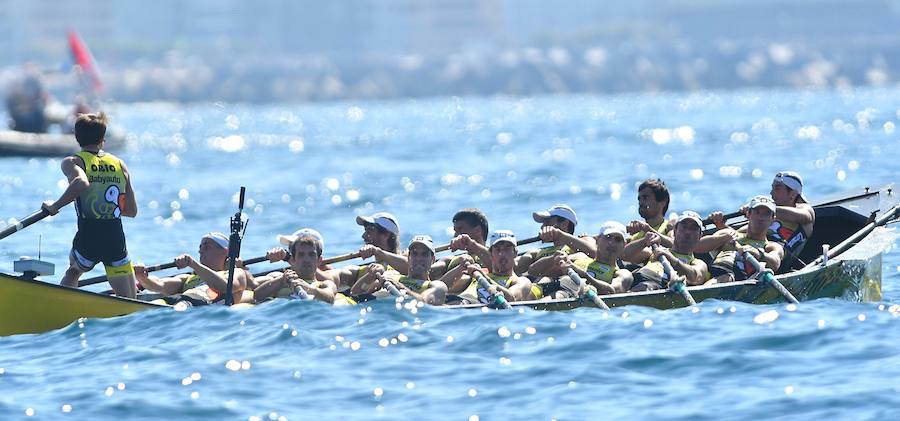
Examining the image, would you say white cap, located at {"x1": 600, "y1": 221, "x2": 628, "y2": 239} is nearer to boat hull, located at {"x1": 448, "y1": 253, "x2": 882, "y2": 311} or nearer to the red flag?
boat hull, located at {"x1": 448, "y1": 253, "x2": 882, "y2": 311}

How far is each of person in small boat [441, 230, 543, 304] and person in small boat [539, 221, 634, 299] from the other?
0.25 m

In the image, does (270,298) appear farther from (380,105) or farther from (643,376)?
(380,105)

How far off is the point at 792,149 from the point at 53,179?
80.5ft

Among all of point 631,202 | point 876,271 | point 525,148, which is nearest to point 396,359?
point 876,271

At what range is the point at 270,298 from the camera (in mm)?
15227

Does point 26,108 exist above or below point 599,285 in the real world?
above

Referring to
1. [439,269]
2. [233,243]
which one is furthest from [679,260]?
[233,243]

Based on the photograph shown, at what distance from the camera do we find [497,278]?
15.4 m

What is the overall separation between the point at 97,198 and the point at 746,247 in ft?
21.7

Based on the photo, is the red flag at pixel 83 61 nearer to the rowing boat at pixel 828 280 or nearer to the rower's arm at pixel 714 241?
the rowing boat at pixel 828 280

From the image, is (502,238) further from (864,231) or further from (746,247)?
(864,231)

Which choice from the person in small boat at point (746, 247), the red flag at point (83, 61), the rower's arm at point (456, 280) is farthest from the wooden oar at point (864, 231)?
the red flag at point (83, 61)

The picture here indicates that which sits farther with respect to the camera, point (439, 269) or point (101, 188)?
point (439, 269)

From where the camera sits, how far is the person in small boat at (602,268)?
50.9ft
